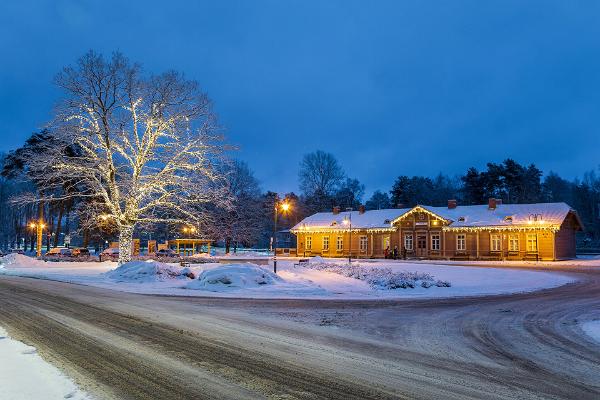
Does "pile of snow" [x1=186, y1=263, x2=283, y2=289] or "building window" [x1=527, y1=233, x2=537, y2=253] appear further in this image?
"building window" [x1=527, y1=233, x2=537, y2=253]

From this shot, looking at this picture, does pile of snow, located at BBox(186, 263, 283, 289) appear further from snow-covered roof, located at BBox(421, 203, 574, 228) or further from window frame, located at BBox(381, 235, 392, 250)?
window frame, located at BBox(381, 235, 392, 250)

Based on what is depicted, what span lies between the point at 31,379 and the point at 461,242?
5188 centimetres

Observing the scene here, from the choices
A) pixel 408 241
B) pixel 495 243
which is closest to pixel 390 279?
pixel 495 243

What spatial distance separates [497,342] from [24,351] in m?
8.96

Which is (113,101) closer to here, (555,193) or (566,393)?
(566,393)

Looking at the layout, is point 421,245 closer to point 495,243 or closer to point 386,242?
point 386,242

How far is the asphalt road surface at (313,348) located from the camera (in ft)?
20.7

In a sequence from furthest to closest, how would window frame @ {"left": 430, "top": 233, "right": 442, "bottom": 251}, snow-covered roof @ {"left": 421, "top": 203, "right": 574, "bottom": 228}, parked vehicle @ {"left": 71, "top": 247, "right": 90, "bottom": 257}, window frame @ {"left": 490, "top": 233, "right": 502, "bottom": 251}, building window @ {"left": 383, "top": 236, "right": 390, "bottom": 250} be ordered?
building window @ {"left": 383, "top": 236, "right": 390, "bottom": 250}, window frame @ {"left": 430, "top": 233, "right": 442, "bottom": 251}, window frame @ {"left": 490, "top": 233, "right": 502, "bottom": 251}, parked vehicle @ {"left": 71, "top": 247, "right": 90, "bottom": 257}, snow-covered roof @ {"left": 421, "top": 203, "right": 574, "bottom": 228}

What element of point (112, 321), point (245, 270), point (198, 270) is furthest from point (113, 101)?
point (112, 321)

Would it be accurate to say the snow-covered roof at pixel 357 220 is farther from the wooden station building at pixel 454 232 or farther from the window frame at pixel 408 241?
the window frame at pixel 408 241

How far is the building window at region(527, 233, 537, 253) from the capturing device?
49219 millimetres

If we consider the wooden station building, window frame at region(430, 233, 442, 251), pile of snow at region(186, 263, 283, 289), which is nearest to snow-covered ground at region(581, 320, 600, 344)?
pile of snow at region(186, 263, 283, 289)

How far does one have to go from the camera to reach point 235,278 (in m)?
20.8

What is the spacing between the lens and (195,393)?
596 centimetres
